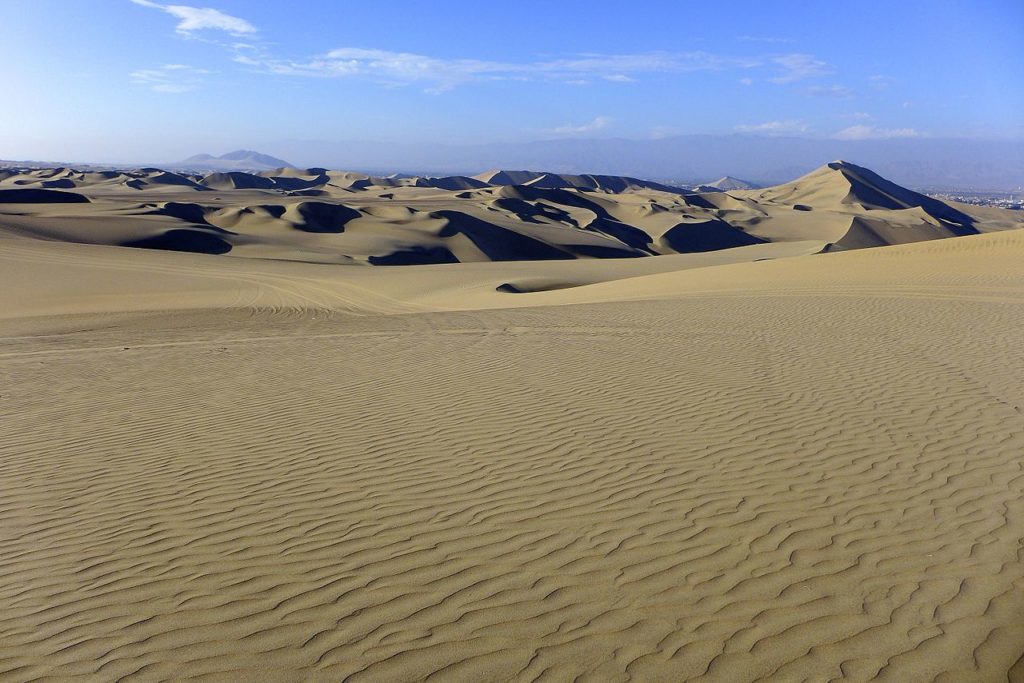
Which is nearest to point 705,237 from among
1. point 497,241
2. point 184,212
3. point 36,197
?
point 497,241

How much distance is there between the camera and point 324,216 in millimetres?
52906

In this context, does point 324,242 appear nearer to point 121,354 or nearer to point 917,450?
point 121,354

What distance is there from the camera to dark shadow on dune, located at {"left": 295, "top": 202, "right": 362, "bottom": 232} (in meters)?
50.0

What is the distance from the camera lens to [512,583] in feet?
15.5

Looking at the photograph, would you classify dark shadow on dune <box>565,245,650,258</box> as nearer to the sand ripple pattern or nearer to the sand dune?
the sand dune

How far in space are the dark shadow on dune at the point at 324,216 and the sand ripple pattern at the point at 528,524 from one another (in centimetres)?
4018

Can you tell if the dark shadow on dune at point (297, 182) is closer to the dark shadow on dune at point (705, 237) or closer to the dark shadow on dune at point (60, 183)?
the dark shadow on dune at point (60, 183)

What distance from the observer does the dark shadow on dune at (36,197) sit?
5391cm

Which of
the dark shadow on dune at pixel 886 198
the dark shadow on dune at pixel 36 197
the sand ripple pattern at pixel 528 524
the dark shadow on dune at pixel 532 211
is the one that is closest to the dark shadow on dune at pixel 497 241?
the dark shadow on dune at pixel 532 211

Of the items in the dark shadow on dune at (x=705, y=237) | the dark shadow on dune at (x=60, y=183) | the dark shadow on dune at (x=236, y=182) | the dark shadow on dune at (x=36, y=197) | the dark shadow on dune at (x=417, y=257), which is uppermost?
the dark shadow on dune at (x=236, y=182)

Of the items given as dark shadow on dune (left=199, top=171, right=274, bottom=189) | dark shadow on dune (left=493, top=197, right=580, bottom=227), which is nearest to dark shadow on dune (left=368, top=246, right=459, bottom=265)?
dark shadow on dune (left=493, top=197, right=580, bottom=227)

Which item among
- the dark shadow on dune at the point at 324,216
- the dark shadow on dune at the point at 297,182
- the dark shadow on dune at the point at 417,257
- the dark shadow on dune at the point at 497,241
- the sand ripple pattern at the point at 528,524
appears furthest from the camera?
the dark shadow on dune at the point at 297,182

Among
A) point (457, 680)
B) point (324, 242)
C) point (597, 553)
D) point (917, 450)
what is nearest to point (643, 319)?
point (917, 450)

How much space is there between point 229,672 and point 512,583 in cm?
164
